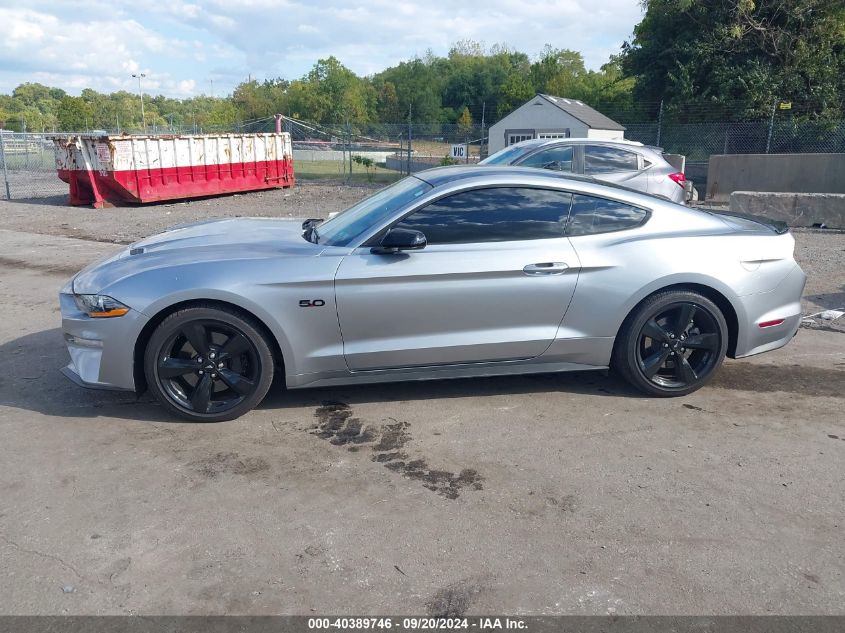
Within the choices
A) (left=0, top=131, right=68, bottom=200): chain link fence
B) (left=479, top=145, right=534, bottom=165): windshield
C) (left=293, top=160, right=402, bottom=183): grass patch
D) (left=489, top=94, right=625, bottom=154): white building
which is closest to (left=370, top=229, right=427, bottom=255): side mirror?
(left=479, top=145, right=534, bottom=165): windshield

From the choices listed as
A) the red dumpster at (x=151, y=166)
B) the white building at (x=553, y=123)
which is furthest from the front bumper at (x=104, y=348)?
the white building at (x=553, y=123)

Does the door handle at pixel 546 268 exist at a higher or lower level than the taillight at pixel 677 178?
lower

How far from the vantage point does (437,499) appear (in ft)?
11.5

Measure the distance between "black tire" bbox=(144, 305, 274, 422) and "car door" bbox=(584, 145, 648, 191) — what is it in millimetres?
7035

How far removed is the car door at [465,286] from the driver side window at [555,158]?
5.64 m

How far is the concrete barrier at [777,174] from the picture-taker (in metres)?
15.6

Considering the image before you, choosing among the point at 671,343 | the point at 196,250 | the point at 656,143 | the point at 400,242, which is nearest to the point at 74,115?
the point at 656,143

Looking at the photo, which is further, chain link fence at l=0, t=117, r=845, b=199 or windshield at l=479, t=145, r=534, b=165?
chain link fence at l=0, t=117, r=845, b=199

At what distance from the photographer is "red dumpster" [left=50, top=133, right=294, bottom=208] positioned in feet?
57.1

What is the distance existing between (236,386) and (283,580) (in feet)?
5.60

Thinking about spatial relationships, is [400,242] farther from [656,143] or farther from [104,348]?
[656,143]

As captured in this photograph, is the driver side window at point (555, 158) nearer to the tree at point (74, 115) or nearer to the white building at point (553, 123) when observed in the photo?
the white building at point (553, 123)

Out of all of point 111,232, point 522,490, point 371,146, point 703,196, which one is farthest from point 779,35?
point 522,490

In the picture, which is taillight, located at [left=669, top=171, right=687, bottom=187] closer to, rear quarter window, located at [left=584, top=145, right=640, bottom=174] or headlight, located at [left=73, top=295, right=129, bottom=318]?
rear quarter window, located at [left=584, top=145, right=640, bottom=174]
